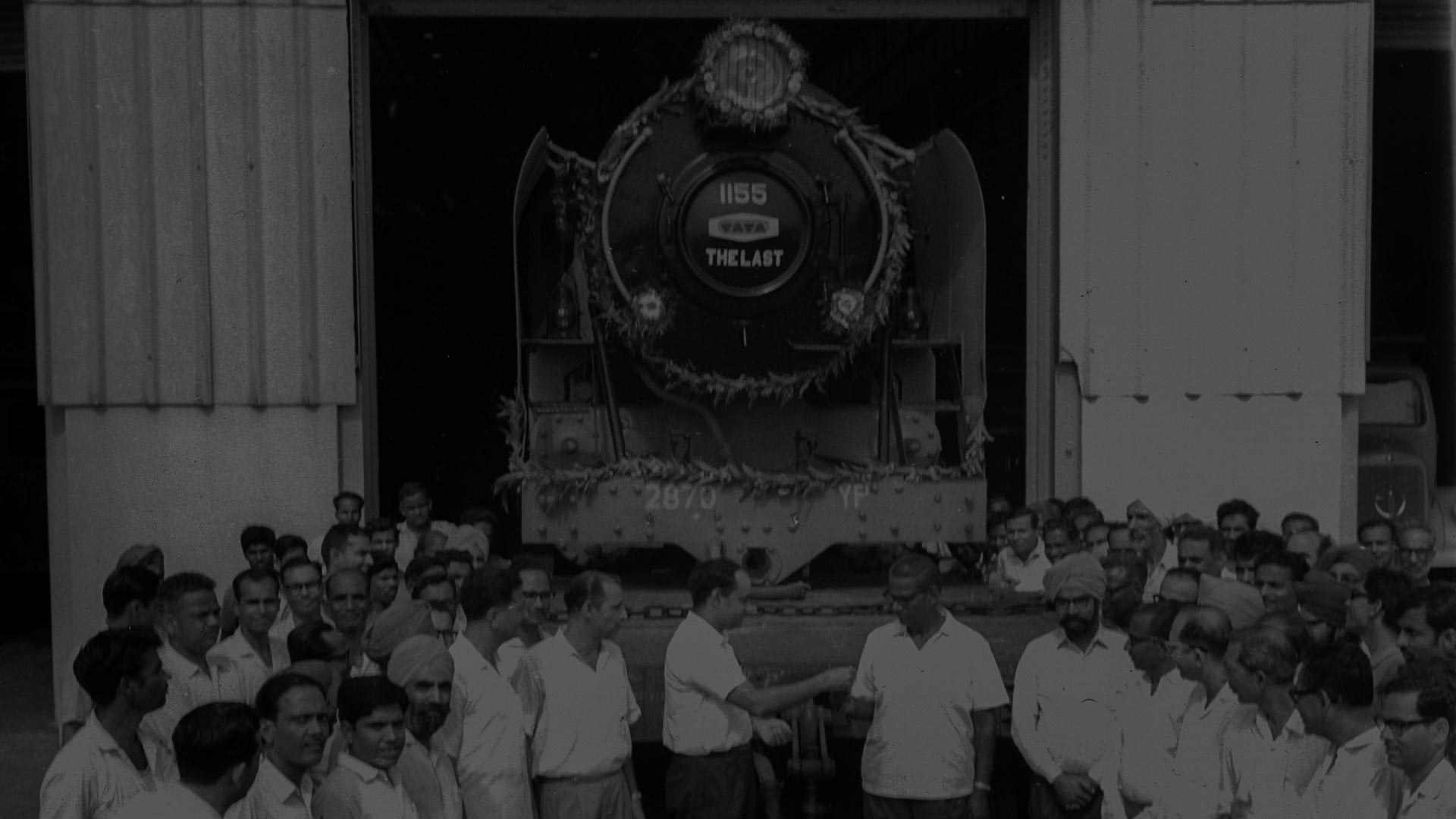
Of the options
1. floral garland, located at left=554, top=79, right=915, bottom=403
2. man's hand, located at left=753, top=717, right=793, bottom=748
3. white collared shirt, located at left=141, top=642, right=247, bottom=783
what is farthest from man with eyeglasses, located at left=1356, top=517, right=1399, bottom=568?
white collared shirt, located at left=141, top=642, right=247, bottom=783

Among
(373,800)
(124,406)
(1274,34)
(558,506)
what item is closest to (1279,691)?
(373,800)

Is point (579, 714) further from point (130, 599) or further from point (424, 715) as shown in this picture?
point (130, 599)

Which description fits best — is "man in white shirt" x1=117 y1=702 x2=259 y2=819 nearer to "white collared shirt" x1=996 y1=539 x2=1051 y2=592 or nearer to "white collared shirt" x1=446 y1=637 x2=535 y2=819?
"white collared shirt" x1=446 y1=637 x2=535 y2=819

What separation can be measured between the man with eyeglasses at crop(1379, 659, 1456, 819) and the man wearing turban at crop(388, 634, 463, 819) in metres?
2.43

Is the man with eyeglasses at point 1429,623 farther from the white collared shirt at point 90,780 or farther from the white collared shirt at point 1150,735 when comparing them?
the white collared shirt at point 90,780

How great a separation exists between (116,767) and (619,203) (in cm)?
435

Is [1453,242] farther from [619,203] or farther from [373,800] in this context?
[373,800]

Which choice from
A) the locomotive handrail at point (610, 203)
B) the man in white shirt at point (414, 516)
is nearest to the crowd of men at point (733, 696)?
the locomotive handrail at point (610, 203)

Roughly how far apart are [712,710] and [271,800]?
1913 millimetres

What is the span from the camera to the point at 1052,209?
9.42 metres

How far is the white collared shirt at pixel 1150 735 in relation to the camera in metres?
5.08

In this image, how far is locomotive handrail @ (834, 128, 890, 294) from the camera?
26.5 ft

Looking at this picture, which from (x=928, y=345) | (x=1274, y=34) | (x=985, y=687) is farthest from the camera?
(x=1274, y=34)

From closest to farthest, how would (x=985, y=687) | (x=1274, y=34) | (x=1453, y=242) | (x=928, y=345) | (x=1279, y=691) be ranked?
(x=1279, y=691), (x=985, y=687), (x=928, y=345), (x=1274, y=34), (x=1453, y=242)
